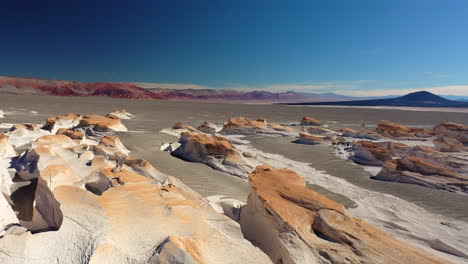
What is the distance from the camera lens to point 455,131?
42.5 feet

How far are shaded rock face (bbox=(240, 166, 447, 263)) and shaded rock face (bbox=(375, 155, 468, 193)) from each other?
4.33 m

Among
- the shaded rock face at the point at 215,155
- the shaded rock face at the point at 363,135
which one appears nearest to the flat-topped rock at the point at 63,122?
the shaded rock face at the point at 215,155

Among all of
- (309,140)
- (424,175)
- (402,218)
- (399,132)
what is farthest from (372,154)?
(399,132)

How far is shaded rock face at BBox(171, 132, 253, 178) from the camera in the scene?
22.4ft

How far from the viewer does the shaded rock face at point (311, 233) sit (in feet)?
7.53

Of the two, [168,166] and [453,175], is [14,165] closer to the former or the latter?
[168,166]

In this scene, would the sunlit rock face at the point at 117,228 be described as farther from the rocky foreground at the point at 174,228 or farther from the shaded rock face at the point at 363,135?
the shaded rock face at the point at 363,135

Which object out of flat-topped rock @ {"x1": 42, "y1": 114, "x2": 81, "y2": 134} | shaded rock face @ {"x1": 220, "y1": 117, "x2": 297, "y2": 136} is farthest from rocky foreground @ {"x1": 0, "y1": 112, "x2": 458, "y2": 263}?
shaded rock face @ {"x1": 220, "y1": 117, "x2": 297, "y2": 136}

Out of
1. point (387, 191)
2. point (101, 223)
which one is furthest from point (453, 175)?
point (101, 223)

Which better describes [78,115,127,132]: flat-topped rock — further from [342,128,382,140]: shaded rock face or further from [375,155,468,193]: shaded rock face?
[342,128,382,140]: shaded rock face

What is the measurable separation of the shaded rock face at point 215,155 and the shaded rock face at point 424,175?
385cm

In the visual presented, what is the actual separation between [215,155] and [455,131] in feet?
44.1

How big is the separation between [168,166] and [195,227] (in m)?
4.49

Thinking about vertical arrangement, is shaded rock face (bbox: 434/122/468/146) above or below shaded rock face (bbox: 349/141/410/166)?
above
